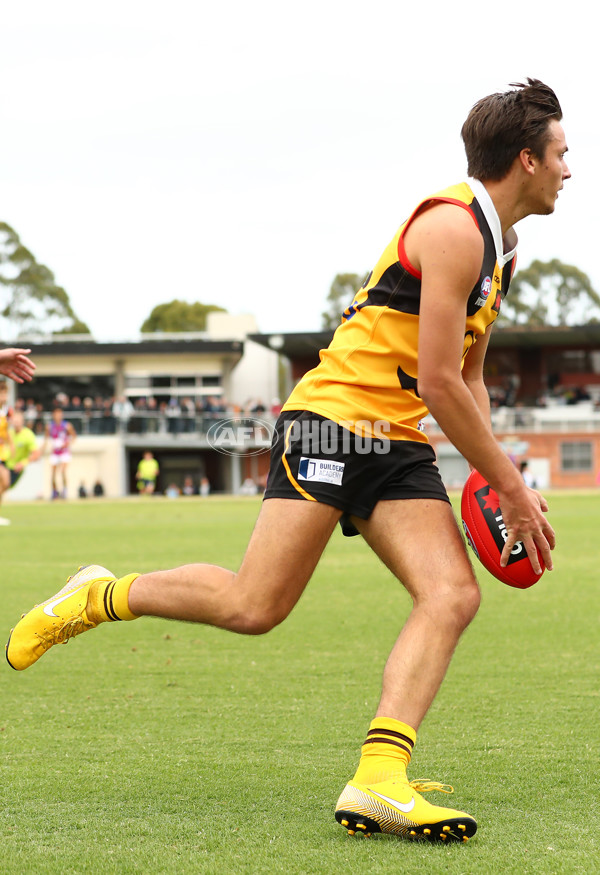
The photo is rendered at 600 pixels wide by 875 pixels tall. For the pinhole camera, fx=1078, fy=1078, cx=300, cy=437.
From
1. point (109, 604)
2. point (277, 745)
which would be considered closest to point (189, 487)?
point (277, 745)

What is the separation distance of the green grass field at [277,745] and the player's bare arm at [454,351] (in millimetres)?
917

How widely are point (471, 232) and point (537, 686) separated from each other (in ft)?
9.48

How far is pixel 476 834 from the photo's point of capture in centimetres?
317

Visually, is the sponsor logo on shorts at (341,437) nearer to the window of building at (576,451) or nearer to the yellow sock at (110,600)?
the yellow sock at (110,600)

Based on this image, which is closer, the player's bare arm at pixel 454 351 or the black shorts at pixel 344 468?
the player's bare arm at pixel 454 351

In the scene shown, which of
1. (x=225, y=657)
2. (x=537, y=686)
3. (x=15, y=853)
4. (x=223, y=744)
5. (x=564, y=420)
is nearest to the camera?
(x=15, y=853)

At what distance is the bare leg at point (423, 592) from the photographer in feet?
11.0

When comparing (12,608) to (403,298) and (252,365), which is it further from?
(252,365)

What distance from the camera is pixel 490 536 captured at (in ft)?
11.8

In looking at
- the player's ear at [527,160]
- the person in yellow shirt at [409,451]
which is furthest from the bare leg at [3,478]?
the player's ear at [527,160]

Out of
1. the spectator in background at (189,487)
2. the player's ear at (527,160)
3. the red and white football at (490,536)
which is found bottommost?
the spectator in background at (189,487)

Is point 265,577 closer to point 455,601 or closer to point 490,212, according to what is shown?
point 455,601

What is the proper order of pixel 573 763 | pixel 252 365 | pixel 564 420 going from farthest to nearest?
pixel 252 365 → pixel 564 420 → pixel 573 763

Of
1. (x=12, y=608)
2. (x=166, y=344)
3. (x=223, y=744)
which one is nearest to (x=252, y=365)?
(x=166, y=344)
